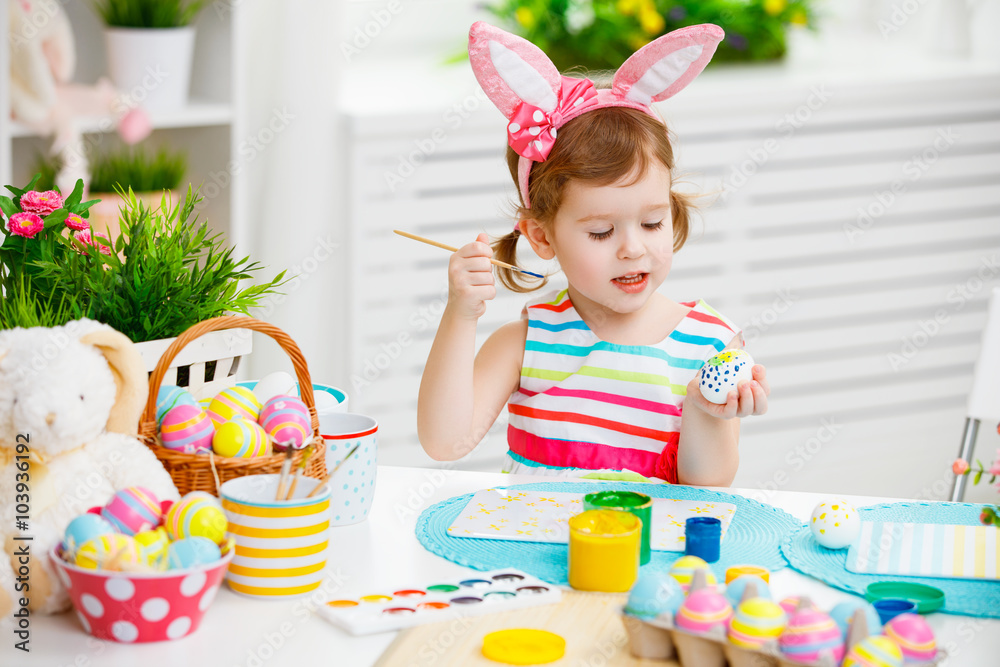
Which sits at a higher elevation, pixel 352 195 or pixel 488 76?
pixel 488 76

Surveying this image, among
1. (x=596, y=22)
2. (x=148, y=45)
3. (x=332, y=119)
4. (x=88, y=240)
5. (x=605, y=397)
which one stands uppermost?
(x=596, y=22)

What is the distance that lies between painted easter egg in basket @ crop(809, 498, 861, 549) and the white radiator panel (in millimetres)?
1624

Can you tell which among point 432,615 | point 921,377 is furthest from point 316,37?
point 921,377

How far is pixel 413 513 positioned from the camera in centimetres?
120

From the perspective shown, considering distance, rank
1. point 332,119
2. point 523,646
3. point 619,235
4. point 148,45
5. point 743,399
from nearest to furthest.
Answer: point 523,646 → point 743,399 → point 619,235 → point 148,45 → point 332,119

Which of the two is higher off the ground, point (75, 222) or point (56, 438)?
point (75, 222)

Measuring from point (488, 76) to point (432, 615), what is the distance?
730 mm

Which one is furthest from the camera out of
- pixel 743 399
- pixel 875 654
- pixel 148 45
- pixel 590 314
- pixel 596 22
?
pixel 596 22

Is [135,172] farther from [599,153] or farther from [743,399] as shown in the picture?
[743,399]

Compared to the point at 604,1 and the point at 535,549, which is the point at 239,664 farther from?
the point at 604,1

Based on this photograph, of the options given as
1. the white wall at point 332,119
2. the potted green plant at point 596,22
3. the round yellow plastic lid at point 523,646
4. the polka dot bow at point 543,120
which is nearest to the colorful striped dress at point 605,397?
the polka dot bow at point 543,120

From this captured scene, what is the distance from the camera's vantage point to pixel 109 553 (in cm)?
88

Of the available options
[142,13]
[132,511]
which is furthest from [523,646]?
[142,13]

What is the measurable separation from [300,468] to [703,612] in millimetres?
412
